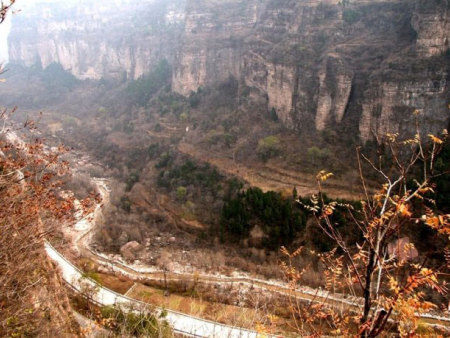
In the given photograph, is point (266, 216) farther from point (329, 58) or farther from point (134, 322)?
point (329, 58)

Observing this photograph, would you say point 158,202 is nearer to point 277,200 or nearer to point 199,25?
point 277,200

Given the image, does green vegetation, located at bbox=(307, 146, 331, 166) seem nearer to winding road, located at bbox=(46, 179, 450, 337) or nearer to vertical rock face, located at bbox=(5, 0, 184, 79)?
winding road, located at bbox=(46, 179, 450, 337)

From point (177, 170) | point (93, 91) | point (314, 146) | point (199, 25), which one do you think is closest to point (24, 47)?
point (93, 91)

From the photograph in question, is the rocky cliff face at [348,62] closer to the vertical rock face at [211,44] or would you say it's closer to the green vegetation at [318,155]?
the vertical rock face at [211,44]

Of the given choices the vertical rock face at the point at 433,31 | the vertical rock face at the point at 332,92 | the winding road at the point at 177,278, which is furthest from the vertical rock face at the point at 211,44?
the winding road at the point at 177,278

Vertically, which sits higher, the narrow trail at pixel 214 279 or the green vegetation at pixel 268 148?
the green vegetation at pixel 268 148

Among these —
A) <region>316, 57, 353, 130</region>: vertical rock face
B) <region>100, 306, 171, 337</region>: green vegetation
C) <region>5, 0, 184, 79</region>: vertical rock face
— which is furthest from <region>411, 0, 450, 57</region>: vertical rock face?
<region>5, 0, 184, 79</region>: vertical rock face

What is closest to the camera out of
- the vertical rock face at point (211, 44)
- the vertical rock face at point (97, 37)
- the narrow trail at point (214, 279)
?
the narrow trail at point (214, 279)

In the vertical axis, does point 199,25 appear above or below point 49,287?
above

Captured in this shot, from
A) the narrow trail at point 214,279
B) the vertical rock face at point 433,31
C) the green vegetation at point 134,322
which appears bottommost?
the narrow trail at point 214,279
